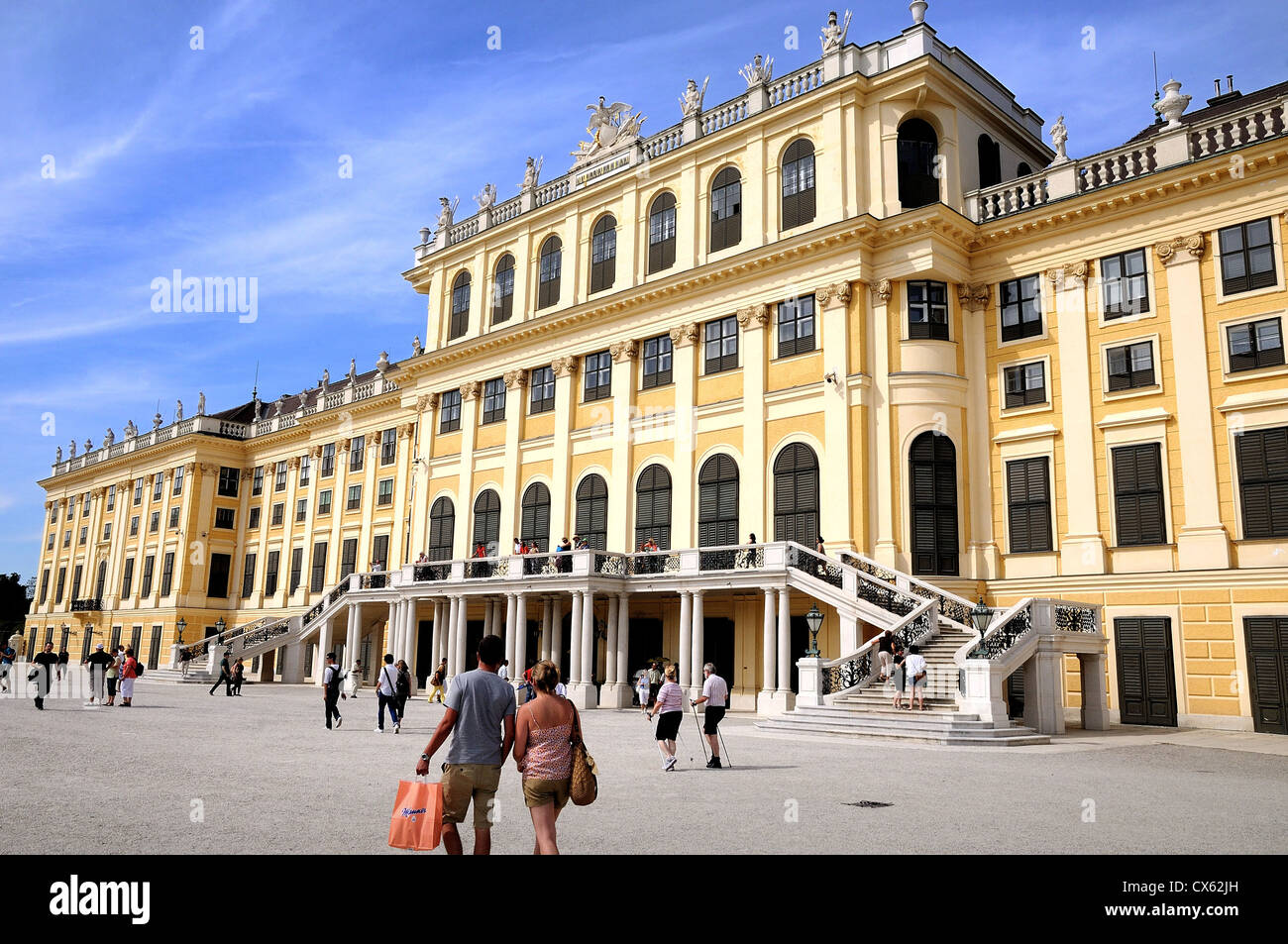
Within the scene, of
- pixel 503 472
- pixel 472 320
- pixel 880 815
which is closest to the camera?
pixel 880 815

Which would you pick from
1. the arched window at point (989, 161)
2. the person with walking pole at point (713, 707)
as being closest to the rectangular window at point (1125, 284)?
the arched window at point (989, 161)

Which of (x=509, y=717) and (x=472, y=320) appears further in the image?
(x=472, y=320)

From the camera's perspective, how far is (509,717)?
22.9ft

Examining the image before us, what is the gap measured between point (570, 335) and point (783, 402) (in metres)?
10.5

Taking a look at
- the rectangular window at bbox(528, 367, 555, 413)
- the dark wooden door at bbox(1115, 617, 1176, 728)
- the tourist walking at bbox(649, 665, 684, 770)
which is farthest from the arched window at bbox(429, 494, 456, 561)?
the tourist walking at bbox(649, 665, 684, 770)

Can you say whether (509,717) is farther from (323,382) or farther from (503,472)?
(323,382)

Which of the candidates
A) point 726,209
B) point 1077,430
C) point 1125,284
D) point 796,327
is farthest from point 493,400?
point 1125,284

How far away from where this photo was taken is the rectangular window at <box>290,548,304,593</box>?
5597 centimetres

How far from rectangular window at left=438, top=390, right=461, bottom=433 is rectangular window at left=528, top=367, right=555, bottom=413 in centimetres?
481

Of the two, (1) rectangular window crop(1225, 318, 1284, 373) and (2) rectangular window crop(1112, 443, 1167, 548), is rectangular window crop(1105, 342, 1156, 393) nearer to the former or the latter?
(2) rectangular window crop(1112, 443, 1167, 548)

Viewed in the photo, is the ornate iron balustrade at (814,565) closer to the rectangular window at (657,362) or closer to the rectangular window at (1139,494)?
the rectangular window at (1139,494)

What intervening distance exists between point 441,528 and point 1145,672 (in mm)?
27776

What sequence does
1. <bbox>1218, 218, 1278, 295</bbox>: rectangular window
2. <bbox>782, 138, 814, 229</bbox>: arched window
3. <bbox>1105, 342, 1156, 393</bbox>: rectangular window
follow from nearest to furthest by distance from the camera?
1. <bbox>1218, 218, 1278, 295</bbox>: rectangular window
2. <bbox>1105, 342, 1156, 393</bbox>: rectangular window
3. <bbox>782, 138, 814, 229</bbox>: arched window
